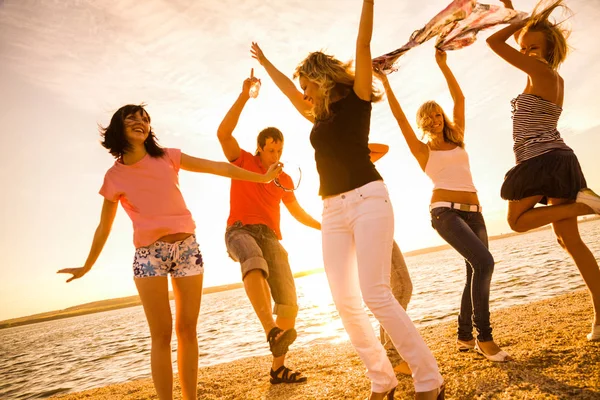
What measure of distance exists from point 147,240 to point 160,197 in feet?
1.28

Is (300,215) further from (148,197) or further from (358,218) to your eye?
(358,218)

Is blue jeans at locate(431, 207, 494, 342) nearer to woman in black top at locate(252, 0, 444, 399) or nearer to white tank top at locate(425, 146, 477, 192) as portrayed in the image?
white tank top at locate(425, 146, 477, 192)

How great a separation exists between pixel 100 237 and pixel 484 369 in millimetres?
3616

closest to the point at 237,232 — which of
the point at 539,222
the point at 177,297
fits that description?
the point at 177,297

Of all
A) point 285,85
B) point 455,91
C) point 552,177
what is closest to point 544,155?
point 552,177

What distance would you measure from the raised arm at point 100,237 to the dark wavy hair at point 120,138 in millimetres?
485

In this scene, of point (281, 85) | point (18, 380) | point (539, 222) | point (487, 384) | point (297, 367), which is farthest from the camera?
point (18, 380)

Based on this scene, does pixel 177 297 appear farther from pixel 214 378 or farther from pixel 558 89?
pixel 558 89

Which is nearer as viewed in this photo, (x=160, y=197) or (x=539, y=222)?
(x=160, y=197)

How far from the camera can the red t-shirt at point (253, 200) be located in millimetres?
4727

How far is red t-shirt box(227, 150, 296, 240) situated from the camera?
15.5ft

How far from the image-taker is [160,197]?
11.1ft

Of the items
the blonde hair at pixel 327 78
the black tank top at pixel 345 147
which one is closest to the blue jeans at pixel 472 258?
the black tank top at pixel 345 147

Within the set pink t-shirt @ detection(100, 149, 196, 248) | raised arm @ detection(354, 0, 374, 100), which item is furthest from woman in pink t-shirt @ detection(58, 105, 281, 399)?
raised arm @ detection(354, 0, 374, 100)
